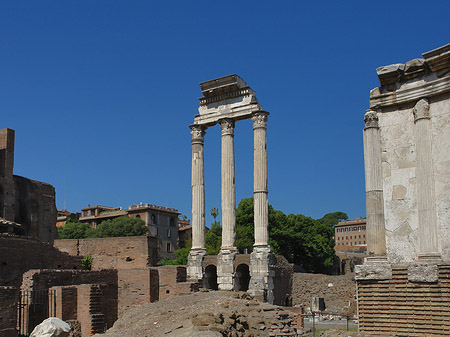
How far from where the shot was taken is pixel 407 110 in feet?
27.9

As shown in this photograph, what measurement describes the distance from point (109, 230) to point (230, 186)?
110 ft

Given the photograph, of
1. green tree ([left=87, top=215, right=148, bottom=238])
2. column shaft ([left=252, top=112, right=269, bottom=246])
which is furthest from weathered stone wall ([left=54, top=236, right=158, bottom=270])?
green tree ([left=87, top=215, right=148, bottom=238])

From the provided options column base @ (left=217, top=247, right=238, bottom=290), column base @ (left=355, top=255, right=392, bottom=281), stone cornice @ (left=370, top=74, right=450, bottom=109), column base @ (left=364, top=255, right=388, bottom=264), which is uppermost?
stone cornice @ (left=370, top=74, right=450, bottom=109)

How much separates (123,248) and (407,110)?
58.2 feet

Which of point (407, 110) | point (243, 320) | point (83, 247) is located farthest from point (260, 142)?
point (407, 110)

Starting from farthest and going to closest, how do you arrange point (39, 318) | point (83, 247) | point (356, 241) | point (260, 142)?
point (356, 241), point (83, 247), point (260, 142), point (39, 318)

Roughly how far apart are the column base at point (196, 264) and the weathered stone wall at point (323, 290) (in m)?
15.3

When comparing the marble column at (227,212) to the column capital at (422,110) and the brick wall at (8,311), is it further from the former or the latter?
the column capital at (422,110)

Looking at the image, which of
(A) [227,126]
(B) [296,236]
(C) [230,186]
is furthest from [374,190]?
(B) [296,236]

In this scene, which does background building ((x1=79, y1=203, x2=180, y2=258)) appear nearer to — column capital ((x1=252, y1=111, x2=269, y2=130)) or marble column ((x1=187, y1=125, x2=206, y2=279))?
marble column ((x1=187, y1=125, x2=206, y2=279))

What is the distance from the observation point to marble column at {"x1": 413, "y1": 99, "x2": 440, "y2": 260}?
307 inches

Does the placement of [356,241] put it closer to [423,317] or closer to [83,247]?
[83,247]

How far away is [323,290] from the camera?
38.2 metres

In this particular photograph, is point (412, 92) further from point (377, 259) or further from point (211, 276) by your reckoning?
point (211, 276)
